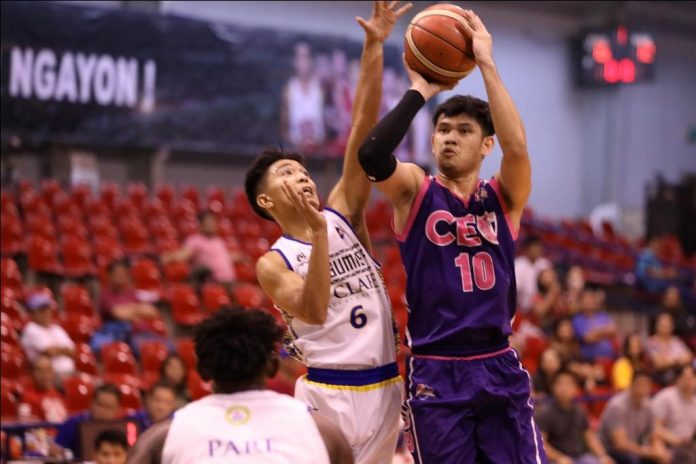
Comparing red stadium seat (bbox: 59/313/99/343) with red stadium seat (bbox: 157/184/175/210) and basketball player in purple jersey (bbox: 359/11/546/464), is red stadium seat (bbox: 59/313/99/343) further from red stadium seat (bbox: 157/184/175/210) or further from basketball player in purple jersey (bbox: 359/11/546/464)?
basketball player in purple jersey (bbox: 359/11/546/464)

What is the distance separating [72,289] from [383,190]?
23.2 ft

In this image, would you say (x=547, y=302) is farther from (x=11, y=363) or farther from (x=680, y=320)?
(x=11, y=363)

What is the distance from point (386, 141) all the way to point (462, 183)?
46 cm

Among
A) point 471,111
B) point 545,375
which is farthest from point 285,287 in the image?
point 545,375

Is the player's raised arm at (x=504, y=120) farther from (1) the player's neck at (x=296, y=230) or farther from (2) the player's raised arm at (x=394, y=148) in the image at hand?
Answer: (1) the player's neck at (x=296, y=230)

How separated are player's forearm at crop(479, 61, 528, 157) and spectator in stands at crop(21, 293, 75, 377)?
5845mm

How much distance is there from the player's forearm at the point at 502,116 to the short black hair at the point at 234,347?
4.30 ft

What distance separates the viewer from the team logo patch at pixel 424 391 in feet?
14.3

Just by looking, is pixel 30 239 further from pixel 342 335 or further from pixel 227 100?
pixel 342 335

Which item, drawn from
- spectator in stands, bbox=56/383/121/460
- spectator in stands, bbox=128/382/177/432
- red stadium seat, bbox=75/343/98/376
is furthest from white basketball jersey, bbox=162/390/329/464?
red stadium seat, bbox=75/343/98/376

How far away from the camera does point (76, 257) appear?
11695mm

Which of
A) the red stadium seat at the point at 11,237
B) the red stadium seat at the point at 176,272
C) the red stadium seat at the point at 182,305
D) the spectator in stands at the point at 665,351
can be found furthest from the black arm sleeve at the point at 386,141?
the red stadium seat at the point at 176,272

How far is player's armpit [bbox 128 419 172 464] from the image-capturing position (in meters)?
3.38

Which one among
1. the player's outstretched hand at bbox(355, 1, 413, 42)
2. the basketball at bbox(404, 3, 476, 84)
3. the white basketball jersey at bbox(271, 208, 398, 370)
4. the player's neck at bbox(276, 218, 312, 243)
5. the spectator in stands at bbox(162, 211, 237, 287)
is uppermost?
the player's outstretched hand at bbox(355, 1, 413, 42)
